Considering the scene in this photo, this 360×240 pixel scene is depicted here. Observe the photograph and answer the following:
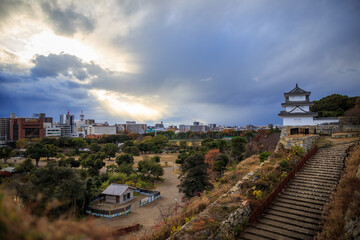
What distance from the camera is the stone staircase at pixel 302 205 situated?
300 inches

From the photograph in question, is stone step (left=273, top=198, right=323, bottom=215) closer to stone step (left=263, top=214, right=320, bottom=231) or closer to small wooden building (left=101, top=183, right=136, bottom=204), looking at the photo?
stone step (left=263, top=214, right=320, bottom=231)

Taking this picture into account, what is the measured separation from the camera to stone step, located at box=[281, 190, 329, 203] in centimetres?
894

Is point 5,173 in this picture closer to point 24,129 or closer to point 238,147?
point 238,147

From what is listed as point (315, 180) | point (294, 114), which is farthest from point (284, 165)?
point (294, 114)

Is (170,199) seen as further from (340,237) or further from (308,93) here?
(308,93)

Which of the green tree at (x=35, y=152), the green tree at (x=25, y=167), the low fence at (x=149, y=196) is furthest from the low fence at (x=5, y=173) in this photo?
the low fence at (x=149, y=196)

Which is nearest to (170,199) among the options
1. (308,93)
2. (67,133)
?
(308,93)

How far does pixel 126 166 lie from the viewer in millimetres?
28922

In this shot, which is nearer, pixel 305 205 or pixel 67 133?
pixel 305 205

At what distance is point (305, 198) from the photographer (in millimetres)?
9406

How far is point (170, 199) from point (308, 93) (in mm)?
19426

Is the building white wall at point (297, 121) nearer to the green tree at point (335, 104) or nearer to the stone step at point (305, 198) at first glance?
the stone step at point (305, 198)

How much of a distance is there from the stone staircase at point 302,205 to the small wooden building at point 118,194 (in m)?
15.7

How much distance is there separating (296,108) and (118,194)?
71.0 feet
